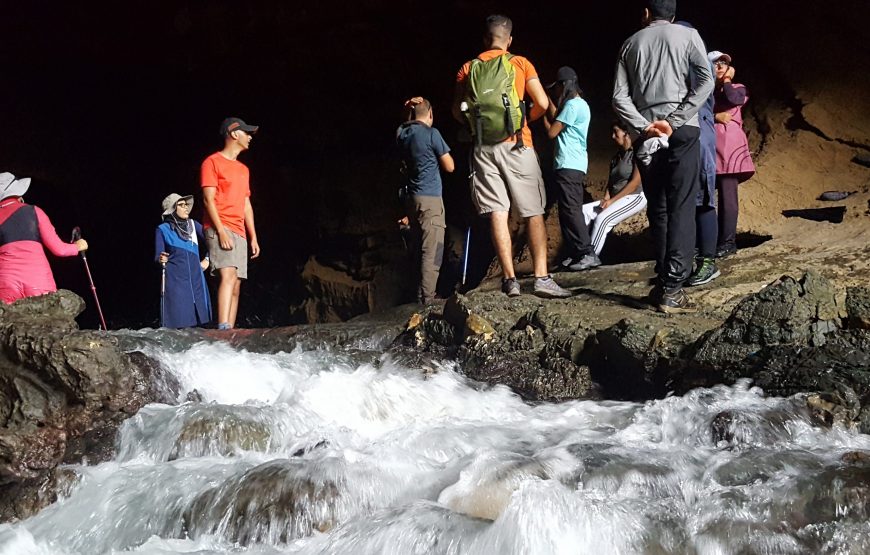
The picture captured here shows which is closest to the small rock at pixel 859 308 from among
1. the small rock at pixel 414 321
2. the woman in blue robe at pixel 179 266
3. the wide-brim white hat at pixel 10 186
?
the small rock at pixel 414 321

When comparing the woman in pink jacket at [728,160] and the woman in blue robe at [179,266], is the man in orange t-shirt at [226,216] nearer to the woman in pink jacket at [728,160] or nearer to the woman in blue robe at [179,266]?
the woman in blue robe at [179,266]

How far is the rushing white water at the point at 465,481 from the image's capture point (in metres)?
3.11

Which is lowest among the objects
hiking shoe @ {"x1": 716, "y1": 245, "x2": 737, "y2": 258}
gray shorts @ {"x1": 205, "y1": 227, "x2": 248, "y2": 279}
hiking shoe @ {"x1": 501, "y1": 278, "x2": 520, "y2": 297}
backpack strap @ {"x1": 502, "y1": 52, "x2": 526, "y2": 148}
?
hiking shoe @ {"x1": 501, "y1": 278, "x2": 520, "y2": 297}

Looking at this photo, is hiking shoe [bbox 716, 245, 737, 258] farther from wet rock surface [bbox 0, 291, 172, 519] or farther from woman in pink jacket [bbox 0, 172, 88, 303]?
woman in pink jacket [bbox 0, 172, 88, 303]

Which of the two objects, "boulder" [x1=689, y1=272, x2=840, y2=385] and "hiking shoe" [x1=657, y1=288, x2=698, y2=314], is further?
"hiking shoe" [x1=657, y1=288, x2=698, y2=314]

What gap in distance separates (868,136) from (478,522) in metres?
6.92

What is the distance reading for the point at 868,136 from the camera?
27.2ft

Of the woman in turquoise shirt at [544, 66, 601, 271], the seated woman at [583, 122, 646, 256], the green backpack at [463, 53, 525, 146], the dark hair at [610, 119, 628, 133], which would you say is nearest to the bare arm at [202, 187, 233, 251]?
the green backpack at [463, 53, 525, 146]

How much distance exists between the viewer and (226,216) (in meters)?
6.93

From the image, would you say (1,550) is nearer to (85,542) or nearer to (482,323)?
(85,542)

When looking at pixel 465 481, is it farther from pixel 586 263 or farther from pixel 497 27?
pixel 586 263

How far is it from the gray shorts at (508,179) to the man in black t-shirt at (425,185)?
0.76 meters

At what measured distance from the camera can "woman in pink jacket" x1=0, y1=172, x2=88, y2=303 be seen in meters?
5.90

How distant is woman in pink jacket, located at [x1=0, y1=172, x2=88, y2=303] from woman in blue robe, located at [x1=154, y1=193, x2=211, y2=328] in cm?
146
